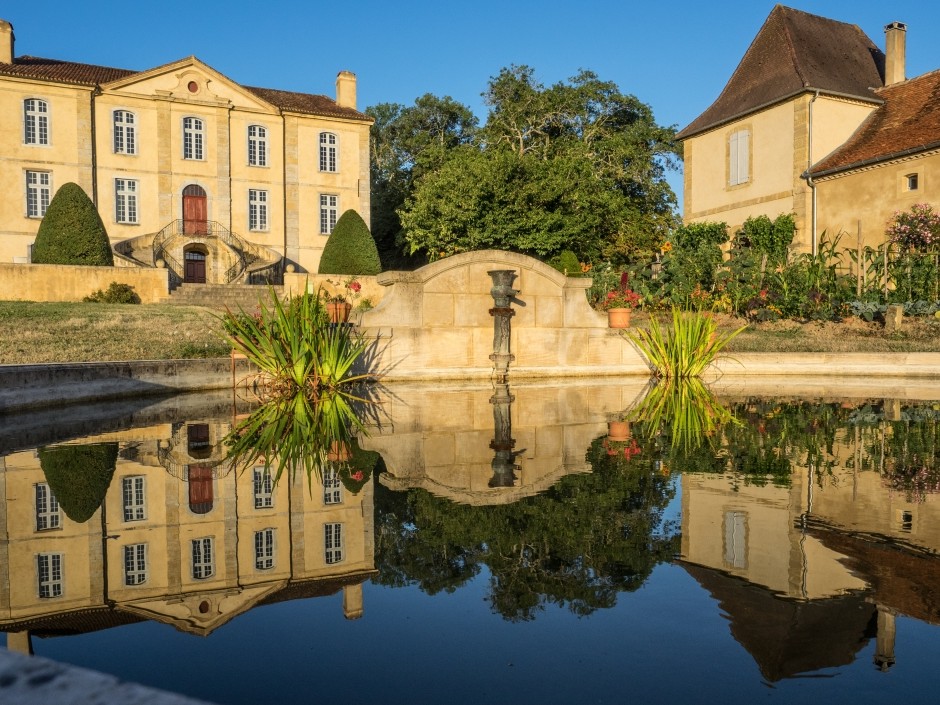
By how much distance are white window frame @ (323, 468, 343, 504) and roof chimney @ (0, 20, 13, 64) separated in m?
33.0

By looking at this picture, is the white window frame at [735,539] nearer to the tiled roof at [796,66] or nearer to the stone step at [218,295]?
the stone step at [218,295]

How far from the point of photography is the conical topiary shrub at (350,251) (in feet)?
95.1

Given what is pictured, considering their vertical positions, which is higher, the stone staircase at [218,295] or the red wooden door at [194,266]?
the red wooden door at [194,266]

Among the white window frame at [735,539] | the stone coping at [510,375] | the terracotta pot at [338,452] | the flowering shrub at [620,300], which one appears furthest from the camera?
the flowering shrub at [620,300]

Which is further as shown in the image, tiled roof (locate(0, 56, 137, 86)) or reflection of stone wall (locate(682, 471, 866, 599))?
tiled roof (locate(0, 56, 137, 86))

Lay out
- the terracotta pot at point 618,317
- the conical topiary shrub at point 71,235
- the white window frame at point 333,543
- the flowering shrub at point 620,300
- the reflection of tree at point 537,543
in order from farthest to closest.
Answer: the conical topiary shrub at point 71,235, the flowering shrub at point 620,300, the terracotta pot at point 618,317, the white window frame at point 333,543, the reflection of tree at point 537,543

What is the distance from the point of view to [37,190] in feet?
102

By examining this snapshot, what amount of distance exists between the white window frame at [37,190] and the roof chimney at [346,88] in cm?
1332

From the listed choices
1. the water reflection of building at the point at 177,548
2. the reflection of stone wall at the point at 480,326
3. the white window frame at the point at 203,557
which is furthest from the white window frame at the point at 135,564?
the reflection of stone wall at the point at 480,326

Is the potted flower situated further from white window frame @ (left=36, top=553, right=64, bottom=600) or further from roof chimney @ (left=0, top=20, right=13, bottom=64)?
roof chimney @ (left=0, top=20, right=13, bottom=64)

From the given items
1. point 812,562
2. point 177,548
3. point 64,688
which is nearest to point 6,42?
point 177,548

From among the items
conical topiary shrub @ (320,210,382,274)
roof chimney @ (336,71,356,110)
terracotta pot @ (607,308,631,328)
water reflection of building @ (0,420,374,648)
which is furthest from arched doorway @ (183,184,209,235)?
water reflection of building @ (0,420,374,648)

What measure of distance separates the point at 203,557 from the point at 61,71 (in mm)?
34839

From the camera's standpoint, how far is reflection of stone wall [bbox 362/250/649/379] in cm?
1454
